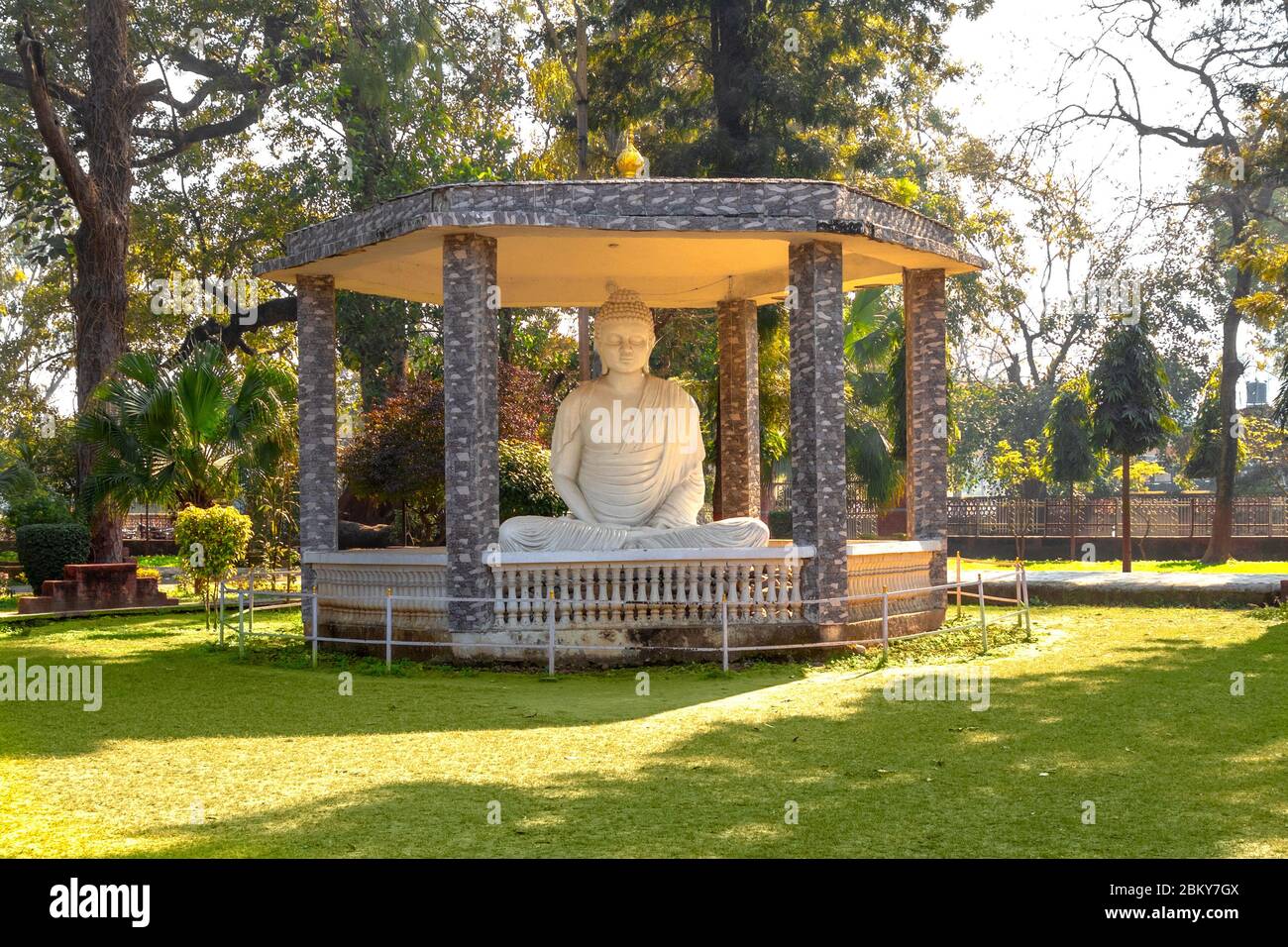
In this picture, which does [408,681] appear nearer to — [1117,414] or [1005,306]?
[1117,414]

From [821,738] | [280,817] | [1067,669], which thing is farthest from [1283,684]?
[280,817]

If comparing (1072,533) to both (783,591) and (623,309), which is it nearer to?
(623,309)

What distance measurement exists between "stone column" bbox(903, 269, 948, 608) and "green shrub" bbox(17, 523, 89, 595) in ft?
49.2

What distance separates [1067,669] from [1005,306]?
24466 millimetres

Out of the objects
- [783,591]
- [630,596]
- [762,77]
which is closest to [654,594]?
[630,596]

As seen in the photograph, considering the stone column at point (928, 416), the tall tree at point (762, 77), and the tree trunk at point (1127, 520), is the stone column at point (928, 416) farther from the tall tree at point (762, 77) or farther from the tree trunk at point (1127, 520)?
the tree trunk at point (1127, 520)

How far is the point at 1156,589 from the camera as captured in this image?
A: 19.0 meters

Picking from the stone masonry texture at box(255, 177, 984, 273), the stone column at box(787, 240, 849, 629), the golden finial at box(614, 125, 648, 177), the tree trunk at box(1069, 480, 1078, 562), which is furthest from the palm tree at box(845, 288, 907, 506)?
the stone masonry texture at box(255, 177, 984, 273)

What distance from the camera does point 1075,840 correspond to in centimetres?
616

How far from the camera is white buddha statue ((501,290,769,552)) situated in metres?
15.2

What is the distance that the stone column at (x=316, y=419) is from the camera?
607 inches

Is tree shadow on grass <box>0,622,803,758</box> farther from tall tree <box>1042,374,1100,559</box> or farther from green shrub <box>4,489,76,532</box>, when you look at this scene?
tall tree <box>1042,374,1100,559</box>

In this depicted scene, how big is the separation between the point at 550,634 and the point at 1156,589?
1083cm

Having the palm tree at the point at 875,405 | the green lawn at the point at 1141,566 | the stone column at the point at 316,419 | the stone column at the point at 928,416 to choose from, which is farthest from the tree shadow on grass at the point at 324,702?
the palm tree at the point at 875,405
